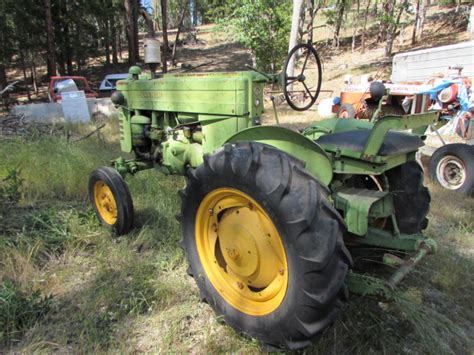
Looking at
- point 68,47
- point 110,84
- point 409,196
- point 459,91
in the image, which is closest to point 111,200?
point 409,196

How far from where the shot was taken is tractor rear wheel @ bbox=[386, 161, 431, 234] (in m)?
2.53

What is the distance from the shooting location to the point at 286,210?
171 cm

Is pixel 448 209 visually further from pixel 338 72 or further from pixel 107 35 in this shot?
pixel 107 35

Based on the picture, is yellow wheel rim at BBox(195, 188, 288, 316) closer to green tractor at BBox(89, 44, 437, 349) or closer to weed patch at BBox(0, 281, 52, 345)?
green tractor at BBox(89, 44, 437, 349)

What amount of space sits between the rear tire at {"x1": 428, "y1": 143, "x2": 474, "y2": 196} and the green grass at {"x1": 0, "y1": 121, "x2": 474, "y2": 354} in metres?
0.53

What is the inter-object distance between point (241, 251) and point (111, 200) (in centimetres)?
187

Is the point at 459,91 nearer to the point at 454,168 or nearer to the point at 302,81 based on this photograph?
the point at 454,168

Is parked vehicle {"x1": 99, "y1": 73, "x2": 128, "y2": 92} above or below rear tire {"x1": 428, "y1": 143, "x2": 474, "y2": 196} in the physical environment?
above

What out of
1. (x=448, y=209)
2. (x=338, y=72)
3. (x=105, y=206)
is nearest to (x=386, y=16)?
(x=338, y=72)

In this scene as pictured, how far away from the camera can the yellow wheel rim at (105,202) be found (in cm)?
349

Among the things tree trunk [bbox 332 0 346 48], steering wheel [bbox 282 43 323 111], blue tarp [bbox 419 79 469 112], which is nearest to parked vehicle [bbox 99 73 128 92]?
steering wheel [bbox 282 43 323 111]

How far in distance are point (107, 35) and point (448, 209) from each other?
23377mm

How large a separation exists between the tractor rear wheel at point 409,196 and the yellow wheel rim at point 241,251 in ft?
3.59

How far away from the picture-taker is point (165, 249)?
3.13 metres
